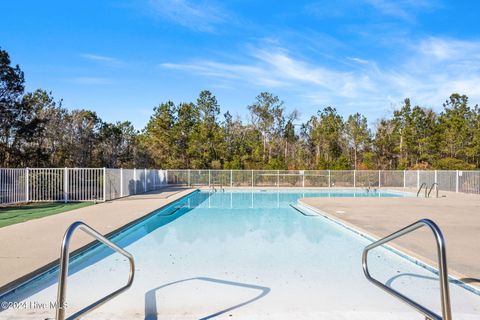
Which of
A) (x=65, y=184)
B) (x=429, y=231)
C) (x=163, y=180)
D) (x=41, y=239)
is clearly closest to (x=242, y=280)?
(x=41, y=239)

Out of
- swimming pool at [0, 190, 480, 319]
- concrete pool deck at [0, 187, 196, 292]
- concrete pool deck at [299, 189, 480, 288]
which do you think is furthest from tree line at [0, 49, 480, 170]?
swimming pool at [0, 190, 480, 319]

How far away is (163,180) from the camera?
2433 centimetres

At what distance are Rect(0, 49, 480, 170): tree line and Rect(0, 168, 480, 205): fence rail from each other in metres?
1.35

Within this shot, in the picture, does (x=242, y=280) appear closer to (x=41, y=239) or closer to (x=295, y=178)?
(x=41, y=239)

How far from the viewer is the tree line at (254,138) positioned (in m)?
26.6

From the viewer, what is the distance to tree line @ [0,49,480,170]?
87.3ft

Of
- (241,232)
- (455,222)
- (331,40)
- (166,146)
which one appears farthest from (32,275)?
(166,146)

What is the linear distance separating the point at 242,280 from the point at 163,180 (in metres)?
20.1

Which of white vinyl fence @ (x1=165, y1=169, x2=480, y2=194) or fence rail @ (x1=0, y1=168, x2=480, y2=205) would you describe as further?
white vinyl fence @ (x1=165, y1=169, x2=480, y2=194)

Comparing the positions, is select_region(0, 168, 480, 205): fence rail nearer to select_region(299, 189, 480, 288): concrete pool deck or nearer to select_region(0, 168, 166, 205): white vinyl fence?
select_region(0, 168, 166, 205): white vinyl fence

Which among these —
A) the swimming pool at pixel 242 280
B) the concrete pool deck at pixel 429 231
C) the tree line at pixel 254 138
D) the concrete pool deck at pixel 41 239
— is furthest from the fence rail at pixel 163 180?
the concrete pool deck at pixel 429 231

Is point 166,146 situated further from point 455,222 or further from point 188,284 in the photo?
point 188,284

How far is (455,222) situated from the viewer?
8.74 meters

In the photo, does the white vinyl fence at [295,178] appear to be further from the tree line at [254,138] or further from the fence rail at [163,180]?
the tree line at [254,138]
